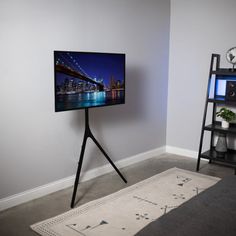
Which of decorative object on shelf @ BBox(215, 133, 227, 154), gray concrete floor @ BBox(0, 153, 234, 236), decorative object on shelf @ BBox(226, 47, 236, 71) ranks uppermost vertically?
decorative object on shelf @ BBox(226, 47, 236, 71)

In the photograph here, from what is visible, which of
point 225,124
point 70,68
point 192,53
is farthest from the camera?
point 192,53

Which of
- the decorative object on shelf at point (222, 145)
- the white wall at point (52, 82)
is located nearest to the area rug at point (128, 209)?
the decorative object on shelf at point (222, 145)

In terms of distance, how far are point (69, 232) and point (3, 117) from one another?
3.70 ft

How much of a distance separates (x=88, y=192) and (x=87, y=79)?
1152mm

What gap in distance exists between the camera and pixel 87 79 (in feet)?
9.43

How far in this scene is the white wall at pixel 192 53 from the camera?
393 cm

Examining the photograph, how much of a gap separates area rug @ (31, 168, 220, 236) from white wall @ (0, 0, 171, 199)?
1.95ft

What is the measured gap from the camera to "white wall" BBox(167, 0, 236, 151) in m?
3.93

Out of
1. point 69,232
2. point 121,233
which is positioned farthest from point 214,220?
point 69,232

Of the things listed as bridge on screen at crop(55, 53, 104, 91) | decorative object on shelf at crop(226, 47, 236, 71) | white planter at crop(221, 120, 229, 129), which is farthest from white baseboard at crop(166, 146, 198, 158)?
bridge on screen at crop(55, 53, 104, 91)

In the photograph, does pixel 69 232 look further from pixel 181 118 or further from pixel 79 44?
pixel 181 118

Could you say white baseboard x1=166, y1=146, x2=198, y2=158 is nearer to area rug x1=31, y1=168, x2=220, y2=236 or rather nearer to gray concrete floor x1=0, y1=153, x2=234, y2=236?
gray concrete floor x1=0, y1=153, x2=234, y2=236

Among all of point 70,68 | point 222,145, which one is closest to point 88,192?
point 70,68

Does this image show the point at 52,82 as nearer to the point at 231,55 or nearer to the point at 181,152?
A: the point at 231,55
